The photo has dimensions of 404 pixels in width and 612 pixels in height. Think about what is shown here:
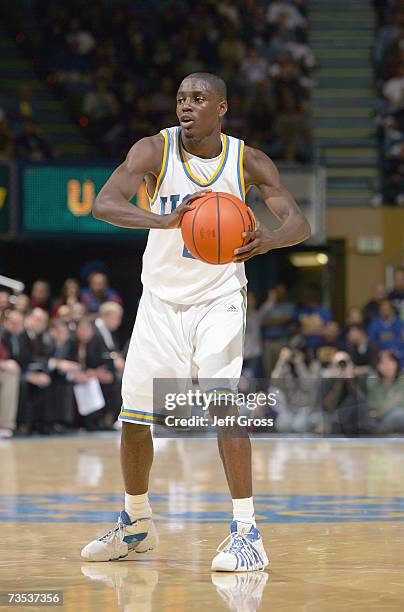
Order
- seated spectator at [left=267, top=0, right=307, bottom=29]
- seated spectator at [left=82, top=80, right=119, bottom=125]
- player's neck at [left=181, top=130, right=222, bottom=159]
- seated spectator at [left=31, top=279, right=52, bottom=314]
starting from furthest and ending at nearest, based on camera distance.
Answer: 1. seated spectator at [left=267, top=0, right=307, bottom=29]
2. seated spectator at [left=82, top=80, right=119, bottom=125]
3. seated spectator at [left=31, top=279, right=52, bottom=314]
4. player's neck at [left=181, top=130, right=222, bottom=159]

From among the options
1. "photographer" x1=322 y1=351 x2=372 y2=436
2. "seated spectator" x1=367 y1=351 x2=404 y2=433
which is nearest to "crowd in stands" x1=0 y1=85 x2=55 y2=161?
"photographer" x1=322 y1=351 x2=372 y2=436

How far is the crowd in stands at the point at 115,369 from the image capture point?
14.0 m

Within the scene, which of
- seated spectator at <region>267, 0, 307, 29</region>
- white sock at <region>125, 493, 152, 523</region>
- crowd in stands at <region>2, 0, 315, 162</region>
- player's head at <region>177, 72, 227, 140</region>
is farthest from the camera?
seated spectator at <region>267, 0, 307, 29</region>

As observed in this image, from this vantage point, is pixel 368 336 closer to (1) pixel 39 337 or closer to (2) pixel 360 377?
(2) pixel 360 377

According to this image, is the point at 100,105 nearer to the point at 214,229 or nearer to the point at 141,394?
the point at 141,394

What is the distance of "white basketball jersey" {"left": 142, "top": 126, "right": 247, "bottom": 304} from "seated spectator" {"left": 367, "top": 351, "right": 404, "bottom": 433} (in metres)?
8.50

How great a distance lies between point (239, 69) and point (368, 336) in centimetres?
611

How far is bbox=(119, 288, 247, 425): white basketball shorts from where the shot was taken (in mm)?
5582

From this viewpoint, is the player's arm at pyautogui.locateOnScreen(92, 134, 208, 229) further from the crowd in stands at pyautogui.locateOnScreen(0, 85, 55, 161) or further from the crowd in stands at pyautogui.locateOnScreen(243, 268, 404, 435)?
the crowd in stands at pyautogui.locateOnScreen(0, 85, 55, 161)

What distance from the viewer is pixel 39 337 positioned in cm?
1477

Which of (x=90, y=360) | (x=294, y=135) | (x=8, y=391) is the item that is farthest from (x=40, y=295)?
(x=294, y=135)

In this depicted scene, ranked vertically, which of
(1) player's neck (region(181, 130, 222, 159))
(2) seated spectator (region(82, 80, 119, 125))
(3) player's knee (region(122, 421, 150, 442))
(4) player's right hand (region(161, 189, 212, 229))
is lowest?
(3) player's knee (region(122, 421, 150, 442))

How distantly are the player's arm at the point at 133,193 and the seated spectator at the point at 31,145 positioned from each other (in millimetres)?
12063

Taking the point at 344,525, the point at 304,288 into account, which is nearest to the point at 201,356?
the point at 344,525
